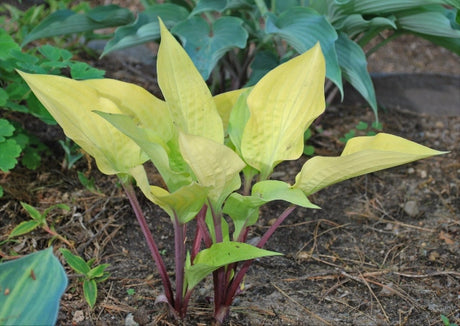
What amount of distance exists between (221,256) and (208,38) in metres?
0.96

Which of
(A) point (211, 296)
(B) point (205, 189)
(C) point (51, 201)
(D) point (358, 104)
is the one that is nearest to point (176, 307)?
(A) point (211, 296)

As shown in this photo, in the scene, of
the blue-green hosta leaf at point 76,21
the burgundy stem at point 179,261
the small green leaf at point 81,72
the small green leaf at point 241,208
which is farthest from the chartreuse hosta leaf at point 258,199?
the blue-green hosta leaf at point 76,21

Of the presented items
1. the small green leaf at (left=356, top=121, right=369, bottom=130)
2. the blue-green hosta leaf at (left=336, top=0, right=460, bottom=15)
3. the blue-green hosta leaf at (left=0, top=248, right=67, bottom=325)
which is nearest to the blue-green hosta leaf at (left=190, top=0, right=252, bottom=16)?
the blue-green hosta leaf at (left=336, top=0, right=460, bottom=15)

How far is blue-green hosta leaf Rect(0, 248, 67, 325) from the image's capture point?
0.84 m

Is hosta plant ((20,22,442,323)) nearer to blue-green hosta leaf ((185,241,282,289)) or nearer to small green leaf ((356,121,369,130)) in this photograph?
blue-green hosta leaf ((185,241,282,289))

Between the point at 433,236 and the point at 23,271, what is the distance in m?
1.24

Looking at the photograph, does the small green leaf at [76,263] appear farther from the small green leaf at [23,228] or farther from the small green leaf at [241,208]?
the small green leaf at [241,208]

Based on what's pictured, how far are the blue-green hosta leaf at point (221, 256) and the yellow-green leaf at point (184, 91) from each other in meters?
0.21

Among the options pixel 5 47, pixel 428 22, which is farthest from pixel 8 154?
pixel 428 22

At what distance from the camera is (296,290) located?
4.74ft

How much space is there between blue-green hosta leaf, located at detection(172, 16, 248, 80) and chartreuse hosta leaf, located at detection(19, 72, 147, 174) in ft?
2.06

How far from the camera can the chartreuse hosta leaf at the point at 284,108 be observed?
42.5 inches

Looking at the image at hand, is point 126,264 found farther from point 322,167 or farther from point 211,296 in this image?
point 322,167

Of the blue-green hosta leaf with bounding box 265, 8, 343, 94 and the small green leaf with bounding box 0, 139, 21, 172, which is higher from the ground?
the small green leaf with bounding box 0, 139, 21, 172
